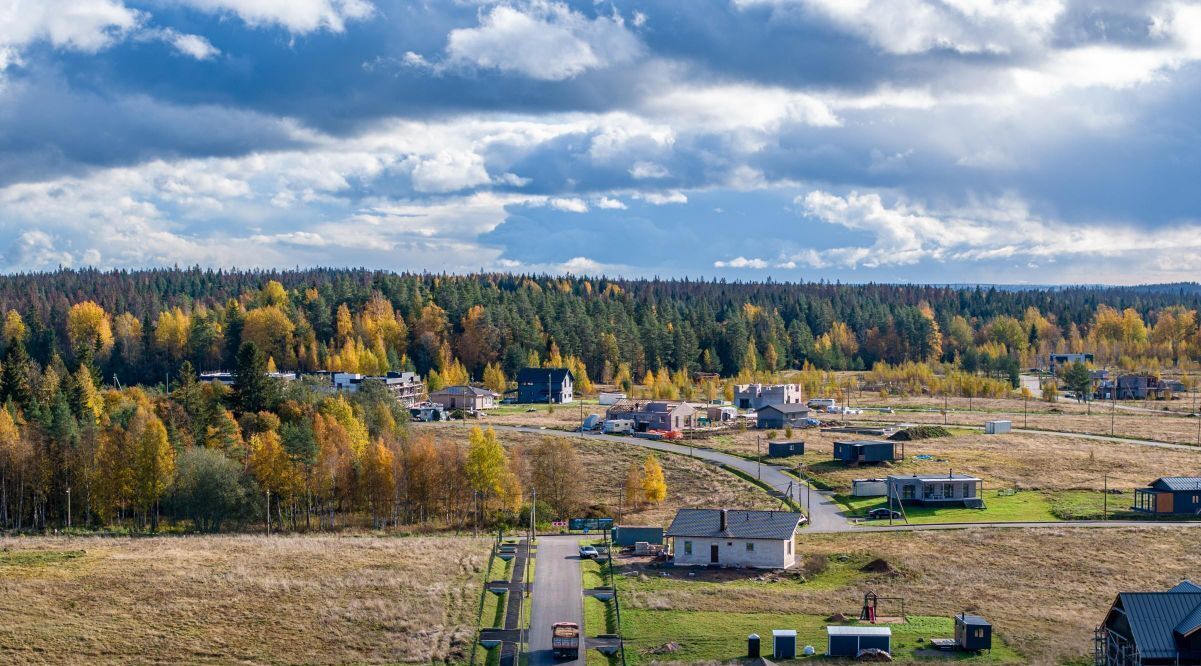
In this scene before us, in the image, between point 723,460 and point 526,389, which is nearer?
point 723,460

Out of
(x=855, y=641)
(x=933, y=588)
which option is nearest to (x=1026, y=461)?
(x=933, y=588)

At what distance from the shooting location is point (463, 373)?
15312 centimetres

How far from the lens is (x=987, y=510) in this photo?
2756 inches

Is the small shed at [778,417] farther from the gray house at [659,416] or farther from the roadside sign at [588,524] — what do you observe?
the roadside sign at [588,524]

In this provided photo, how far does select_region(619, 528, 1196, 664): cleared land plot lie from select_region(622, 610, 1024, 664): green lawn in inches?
2.0

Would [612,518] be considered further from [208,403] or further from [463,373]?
[463,373]

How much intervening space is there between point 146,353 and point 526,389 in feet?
200

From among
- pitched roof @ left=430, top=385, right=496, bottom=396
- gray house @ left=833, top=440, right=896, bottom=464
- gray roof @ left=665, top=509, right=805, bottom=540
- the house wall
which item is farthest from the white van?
the house wall

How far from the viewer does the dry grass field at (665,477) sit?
72.8m

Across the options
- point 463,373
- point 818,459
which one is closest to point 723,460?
point 818,459

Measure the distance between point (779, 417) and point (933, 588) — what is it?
67.7 m

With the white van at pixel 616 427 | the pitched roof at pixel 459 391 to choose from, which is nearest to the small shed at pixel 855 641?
the white van at pixel 616 427

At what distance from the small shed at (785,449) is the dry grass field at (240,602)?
36.2m

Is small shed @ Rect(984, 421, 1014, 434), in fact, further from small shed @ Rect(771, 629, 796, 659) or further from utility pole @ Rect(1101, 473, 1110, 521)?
small shed @ Rect(771, 629, 796, 659)
